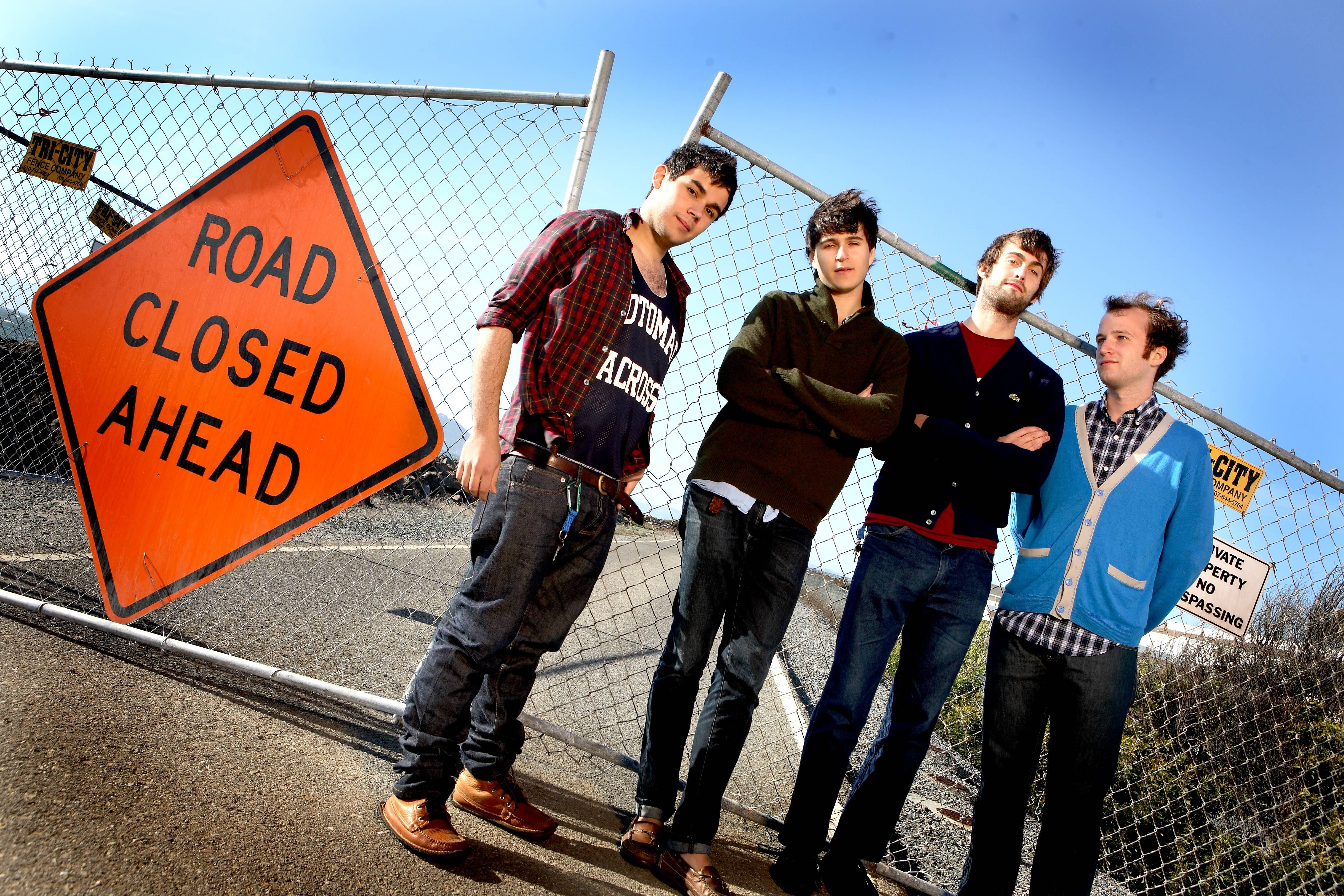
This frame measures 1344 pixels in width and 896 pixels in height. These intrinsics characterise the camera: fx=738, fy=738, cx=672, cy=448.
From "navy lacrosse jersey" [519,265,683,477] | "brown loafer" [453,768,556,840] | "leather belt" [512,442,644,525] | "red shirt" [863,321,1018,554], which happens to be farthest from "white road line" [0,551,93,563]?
"red shirt" [863,321,1018,554]

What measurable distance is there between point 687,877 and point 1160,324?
2519 mm

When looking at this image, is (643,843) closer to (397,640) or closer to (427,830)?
(427,830)

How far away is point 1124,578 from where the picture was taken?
2.46m

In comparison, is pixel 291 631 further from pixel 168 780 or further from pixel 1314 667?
pixel 1314 667

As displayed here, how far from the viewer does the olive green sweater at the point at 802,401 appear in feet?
8.08

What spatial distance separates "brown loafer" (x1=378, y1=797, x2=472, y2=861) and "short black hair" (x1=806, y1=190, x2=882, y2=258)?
2.30 m

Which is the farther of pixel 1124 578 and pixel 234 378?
pixel 234 378

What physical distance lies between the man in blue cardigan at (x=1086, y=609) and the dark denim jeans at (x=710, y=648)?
0.82 metres

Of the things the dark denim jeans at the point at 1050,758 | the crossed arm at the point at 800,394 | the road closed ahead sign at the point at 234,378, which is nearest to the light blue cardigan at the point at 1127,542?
the dark denim jeans at the point at 1050,758

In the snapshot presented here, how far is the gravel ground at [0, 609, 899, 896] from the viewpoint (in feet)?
6.30

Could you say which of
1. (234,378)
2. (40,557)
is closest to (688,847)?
(234,378)

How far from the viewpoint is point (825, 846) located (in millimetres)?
2643

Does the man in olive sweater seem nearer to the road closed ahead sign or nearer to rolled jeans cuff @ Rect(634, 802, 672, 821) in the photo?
rolled jeans cuff @ Rect(634, 802, 672, 821)

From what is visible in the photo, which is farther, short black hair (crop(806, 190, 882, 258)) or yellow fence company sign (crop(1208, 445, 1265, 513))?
yellow fence company sign (crop(1208, 445, 1265, 513))
